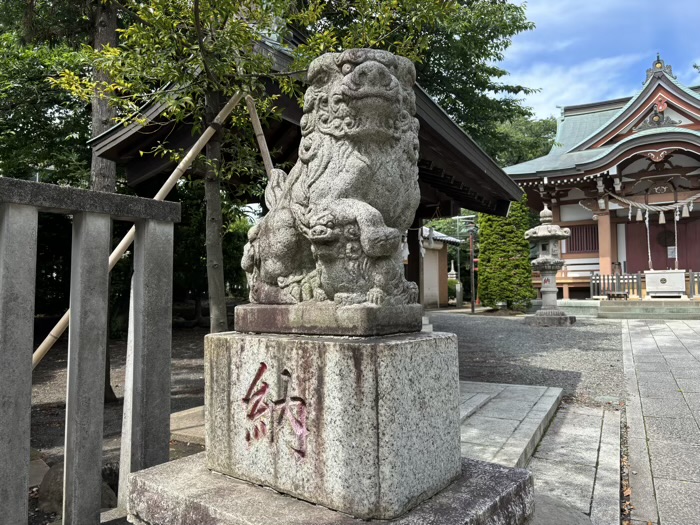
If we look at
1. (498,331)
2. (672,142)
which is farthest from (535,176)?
(498,331)

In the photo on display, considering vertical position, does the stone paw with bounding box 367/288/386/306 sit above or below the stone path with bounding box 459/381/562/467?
above

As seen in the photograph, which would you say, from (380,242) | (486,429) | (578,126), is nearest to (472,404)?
(486,429)

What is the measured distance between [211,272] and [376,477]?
2901 millimetres

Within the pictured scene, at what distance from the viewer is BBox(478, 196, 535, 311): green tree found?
53.2 ft

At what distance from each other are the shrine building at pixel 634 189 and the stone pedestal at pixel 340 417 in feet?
48.9

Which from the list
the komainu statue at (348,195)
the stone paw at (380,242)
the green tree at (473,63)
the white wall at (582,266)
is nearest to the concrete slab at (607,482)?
the komainu statue at (348,195)

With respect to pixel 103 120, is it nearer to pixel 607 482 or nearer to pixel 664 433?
pixel 607 482

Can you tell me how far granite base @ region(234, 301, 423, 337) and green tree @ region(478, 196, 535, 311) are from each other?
15166 millimetres

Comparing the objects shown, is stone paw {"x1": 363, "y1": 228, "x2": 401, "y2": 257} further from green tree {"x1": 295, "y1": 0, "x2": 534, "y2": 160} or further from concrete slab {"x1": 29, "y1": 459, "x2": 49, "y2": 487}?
green tree {"x1": 295, "y1": 0, "x2": 534, "y2": 160}

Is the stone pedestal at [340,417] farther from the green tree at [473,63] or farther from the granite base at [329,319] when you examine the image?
the green tree at [473,63]

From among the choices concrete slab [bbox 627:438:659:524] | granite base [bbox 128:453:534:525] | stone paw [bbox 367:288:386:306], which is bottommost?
concrete slab [bbox 627:438:659:524]

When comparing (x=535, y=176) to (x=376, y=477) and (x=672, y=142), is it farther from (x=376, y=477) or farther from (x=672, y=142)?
(x=376, y=477)

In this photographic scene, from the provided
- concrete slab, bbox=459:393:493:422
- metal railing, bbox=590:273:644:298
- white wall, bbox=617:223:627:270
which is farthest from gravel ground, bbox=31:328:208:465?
white wall, bbox=617:223:627:270

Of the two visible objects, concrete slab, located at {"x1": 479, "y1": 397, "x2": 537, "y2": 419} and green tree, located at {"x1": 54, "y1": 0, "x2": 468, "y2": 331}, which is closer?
green tree, located at {"x1": 54, "y1": 0, "x2": 468, "y2": 331}
